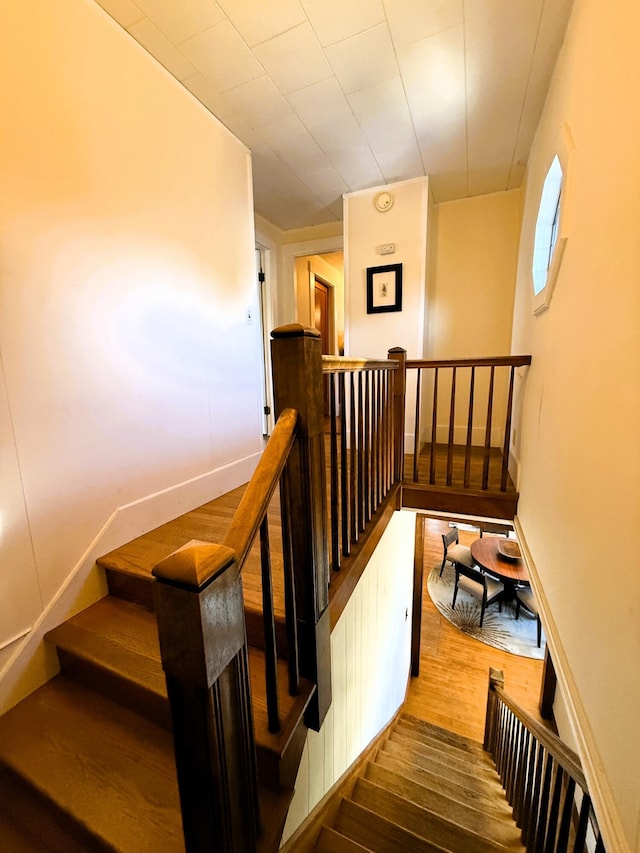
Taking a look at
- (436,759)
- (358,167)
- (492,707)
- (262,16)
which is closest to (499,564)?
(492,707)

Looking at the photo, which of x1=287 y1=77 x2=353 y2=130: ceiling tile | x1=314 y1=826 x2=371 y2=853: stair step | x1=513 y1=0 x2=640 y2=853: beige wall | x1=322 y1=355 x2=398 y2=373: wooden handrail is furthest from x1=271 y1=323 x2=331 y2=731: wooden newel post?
x1=287 y1=77 x2=353 y2=130: ceiling tile

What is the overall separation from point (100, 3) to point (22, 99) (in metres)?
0.68

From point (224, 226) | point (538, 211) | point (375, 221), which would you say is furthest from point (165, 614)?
point (375, 221)

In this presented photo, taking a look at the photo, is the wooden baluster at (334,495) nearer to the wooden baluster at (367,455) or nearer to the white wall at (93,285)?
the wooden baluster at (367,455)

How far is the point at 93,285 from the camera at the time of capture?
1.54 meters

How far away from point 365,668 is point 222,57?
3.55 meters

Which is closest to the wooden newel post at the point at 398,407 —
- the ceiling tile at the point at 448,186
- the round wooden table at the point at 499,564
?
the ceiling tile at the point at 448,186

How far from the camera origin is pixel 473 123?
89.5 inches

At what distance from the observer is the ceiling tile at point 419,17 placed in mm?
1524

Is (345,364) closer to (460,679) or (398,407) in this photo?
(398,407)

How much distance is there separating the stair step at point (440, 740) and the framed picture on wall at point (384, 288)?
3918 millimetres

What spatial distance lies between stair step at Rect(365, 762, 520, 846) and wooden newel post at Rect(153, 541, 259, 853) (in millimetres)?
2155

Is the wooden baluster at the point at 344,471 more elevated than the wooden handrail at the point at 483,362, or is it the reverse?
the wooden handrail at the point at 483,362

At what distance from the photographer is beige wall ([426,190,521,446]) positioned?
319 centimetres
